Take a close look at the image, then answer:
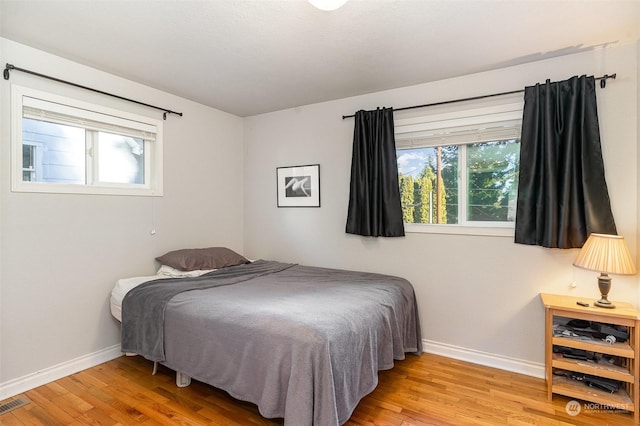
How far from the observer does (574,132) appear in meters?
2.35

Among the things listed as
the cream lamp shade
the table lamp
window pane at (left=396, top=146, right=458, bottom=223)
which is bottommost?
the table lamp

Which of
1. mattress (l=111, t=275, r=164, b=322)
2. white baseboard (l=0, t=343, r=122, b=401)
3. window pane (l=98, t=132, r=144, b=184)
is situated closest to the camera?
white baseboard (l=0, t=343, r=122, b=401)

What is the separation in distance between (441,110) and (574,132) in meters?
1.00

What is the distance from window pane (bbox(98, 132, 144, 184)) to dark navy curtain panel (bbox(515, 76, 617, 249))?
3.39m

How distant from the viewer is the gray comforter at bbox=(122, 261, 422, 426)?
1650 millimetres

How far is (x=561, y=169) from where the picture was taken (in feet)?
7.86

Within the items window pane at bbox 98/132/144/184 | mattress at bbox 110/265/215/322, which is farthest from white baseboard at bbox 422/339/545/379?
window pane at bbox 98/132/144/184

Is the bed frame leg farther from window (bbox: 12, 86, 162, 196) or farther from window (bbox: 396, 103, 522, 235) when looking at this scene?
window (bbox: 396, 103, 522, 235)

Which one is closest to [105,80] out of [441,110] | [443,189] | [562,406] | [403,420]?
[441,110]

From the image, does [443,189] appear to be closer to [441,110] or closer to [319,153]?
[441,110]

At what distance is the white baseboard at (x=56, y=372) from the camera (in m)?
2.24

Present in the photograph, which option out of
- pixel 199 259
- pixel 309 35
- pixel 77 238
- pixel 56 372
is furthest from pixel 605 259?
pixel 56 372

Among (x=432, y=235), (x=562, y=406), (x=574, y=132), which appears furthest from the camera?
(x=432, y=235)

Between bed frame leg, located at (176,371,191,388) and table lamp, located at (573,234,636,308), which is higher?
table lamp, located at (573,234,636,308)
